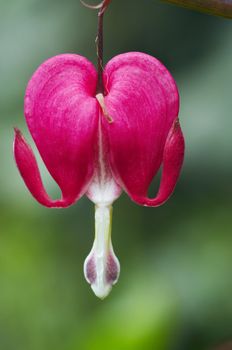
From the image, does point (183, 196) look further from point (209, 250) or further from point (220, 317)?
point (220, 317)

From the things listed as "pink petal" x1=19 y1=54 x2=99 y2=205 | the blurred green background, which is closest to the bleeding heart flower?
"pink petal" x1=19 y1=54 x2=99 y2=205

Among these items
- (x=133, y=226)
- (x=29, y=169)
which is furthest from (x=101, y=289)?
(x=133, y=226)

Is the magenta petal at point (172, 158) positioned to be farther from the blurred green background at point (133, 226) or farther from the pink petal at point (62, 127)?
the blurred green background at point (133, 226)

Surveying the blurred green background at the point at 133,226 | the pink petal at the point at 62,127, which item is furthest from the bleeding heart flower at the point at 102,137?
the blurred green background at the point at 133,226

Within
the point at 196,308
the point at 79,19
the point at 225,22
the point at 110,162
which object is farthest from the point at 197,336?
the point at 110,162

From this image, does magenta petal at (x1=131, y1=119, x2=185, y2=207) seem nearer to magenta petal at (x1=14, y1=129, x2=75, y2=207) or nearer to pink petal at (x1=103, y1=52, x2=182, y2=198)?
pink petal at (x1=103, y1=52, x2=182, y2=198)

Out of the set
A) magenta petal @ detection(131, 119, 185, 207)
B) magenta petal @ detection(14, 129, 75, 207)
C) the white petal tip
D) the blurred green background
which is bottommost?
the white petal tip

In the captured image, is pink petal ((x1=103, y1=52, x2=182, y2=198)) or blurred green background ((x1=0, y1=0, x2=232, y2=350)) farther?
blurred green background ((x1=0, y1=0, x2=232, y2=350))

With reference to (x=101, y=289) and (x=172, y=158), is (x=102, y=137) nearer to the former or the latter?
(x=172, y=158)
